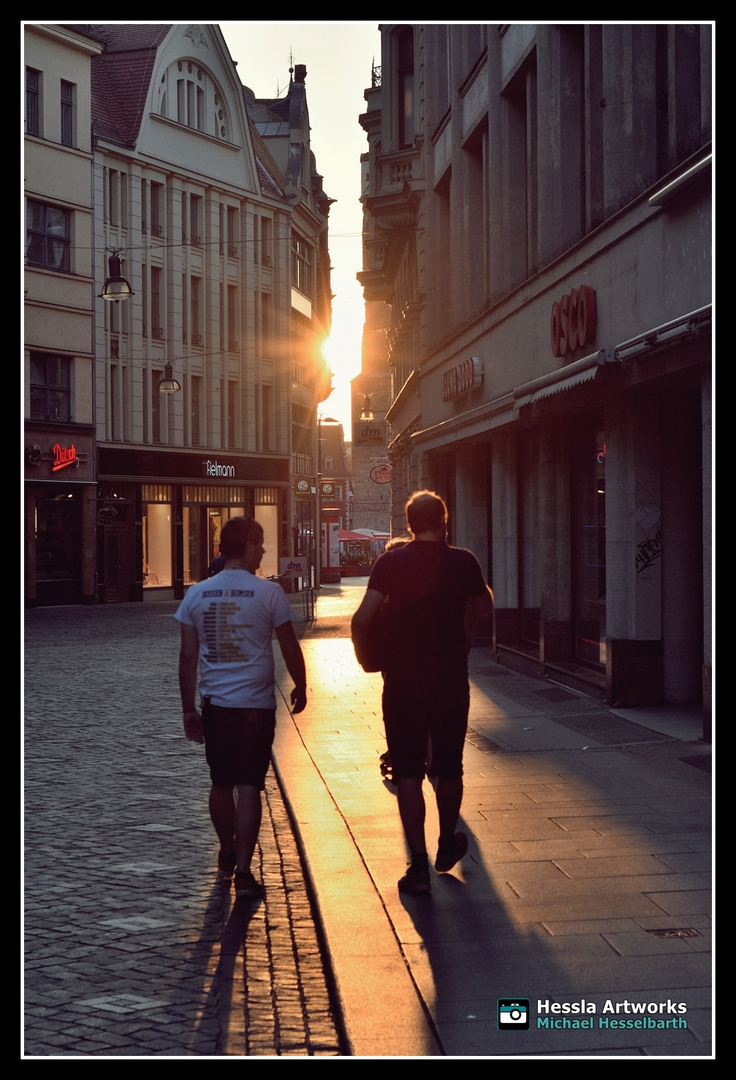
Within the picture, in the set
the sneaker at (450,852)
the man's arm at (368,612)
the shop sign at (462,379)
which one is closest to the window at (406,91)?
the shop sign at (462,379)

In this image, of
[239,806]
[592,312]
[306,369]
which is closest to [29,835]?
[239,806]

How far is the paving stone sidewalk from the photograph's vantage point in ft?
14.1

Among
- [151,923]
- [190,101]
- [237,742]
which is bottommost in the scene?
[151,923]

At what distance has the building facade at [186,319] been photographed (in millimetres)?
41094

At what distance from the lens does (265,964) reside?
16.7ft

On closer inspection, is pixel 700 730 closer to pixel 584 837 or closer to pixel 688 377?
pixel 688 377

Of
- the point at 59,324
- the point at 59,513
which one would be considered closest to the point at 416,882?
the point at 59,513

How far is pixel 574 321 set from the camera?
501 inches

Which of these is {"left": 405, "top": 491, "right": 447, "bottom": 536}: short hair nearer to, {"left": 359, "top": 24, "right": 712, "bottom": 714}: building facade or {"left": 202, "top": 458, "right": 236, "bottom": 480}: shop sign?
{"left": 359, "top": 24, "right": 712, "bottom": 714}: building facade

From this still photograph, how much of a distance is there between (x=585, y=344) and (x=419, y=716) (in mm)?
7157

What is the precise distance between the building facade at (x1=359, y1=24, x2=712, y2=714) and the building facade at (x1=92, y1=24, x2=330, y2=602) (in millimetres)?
20281

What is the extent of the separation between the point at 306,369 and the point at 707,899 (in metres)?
50.7

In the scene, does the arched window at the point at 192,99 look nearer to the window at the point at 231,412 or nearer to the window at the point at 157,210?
the window at the point at 157,210

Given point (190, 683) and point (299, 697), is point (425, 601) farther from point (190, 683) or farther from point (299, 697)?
point (190, 683)
